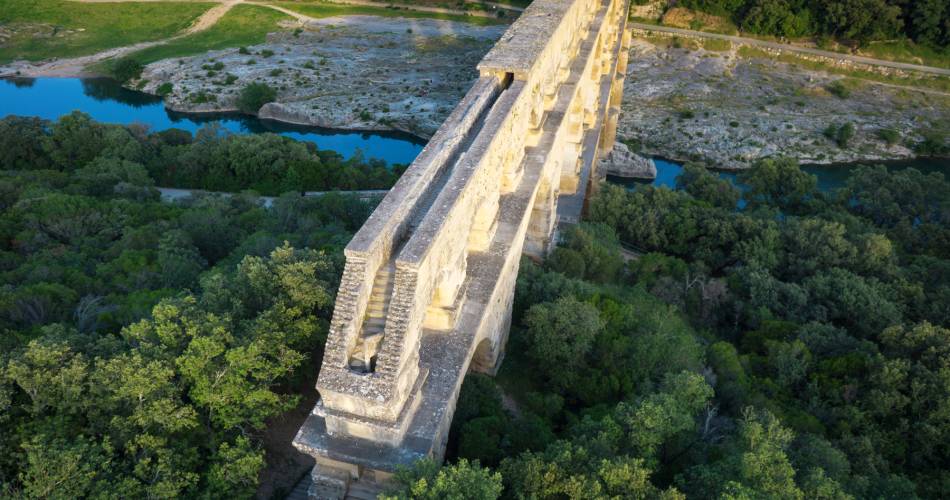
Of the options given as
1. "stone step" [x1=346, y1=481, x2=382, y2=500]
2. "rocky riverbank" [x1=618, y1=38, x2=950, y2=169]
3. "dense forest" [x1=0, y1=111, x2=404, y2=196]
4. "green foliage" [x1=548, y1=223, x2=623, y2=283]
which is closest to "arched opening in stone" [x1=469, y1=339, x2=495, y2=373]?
"stone step" [x1=346, y1=481, x2=382, y2=500]

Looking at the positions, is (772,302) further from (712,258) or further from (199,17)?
(199,17)

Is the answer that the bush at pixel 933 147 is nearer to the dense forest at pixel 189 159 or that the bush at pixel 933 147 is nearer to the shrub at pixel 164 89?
the dense forest at pixel 189 159

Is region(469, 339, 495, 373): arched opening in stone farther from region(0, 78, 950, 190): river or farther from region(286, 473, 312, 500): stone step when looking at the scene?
region(0, 78, 950, 190): river

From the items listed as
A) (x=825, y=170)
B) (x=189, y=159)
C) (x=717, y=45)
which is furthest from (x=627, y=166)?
(x=189, y=159)

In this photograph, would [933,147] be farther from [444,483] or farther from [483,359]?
[444,483]

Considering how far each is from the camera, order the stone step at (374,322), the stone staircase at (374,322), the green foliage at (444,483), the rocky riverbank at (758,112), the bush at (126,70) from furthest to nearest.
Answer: the bush at (126,70)
the rocky riverbank at (758,112)
the stone step at (374,322)
the stone staircase at (374,322)
the green foliage at (444,483)

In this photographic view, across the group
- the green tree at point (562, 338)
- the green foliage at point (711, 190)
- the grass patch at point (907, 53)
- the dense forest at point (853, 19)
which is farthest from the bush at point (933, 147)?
the green tree at point (562, 338)
